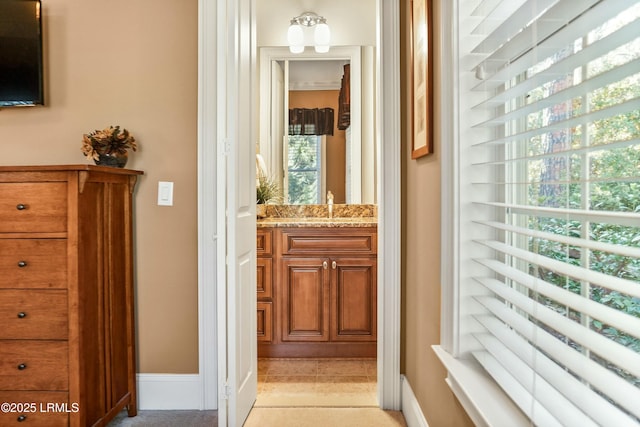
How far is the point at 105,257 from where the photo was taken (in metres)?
1.92

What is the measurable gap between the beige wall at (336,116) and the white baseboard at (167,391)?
184cm

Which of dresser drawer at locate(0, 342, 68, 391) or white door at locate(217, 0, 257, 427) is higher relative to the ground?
white door at locate(217, 0, 257, 427)

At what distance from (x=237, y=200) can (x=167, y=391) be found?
1109 mm

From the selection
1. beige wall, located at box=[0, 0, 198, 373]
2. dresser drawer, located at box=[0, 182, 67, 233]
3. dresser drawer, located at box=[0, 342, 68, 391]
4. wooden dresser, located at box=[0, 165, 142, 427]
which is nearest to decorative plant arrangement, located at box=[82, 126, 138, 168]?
beige wall, located at box=[0, 0, 198, 373]

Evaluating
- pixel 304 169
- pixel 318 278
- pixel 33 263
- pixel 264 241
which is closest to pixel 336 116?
pixel 304 169

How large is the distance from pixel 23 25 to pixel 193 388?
2.05 meters

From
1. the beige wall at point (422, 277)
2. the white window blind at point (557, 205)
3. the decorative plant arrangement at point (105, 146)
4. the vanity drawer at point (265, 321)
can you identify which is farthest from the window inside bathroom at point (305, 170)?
the white window blind at point (557, 205)

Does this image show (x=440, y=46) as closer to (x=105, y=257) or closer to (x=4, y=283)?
(x=105, y=257)

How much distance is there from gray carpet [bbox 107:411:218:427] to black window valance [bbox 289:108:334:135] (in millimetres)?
2184

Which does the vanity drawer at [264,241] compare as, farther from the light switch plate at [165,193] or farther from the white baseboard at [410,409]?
the white baseboard at [410,409]

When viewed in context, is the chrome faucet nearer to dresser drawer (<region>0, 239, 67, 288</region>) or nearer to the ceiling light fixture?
the ceiling light fixture

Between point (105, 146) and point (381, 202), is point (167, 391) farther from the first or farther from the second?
point (381, 202)

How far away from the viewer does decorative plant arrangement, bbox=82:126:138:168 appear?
2.09 meters

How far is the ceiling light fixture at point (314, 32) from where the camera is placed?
11.0 feet
